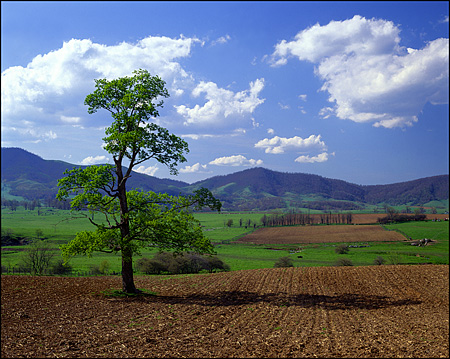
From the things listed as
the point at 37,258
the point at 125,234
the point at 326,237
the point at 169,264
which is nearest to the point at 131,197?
the point at 125,234

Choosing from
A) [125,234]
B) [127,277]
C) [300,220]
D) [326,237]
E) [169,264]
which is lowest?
[326,237]

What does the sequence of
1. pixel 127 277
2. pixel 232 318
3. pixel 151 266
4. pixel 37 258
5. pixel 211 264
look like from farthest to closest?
pixel 37 258 < pixel 211 264 < pixel 151 266 < pixel 127 277 < pixel 232 318

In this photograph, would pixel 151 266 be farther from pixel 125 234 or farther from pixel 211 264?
pixel 125 234

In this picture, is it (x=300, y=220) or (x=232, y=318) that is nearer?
(x=232, y=318)

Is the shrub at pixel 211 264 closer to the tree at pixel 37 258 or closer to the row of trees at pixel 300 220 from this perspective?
the tree at pixel 37 258

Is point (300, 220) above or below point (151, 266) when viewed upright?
below

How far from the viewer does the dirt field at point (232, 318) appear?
9.88 meters

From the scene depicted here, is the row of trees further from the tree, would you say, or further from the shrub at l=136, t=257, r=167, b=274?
the tree

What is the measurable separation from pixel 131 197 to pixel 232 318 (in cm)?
1090

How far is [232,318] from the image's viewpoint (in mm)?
14320

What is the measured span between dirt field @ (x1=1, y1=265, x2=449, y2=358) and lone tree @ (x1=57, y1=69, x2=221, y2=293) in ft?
10.4

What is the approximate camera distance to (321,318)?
47.7 ft

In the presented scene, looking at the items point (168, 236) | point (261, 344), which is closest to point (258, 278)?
point (168, 236)

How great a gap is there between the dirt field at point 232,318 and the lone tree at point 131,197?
3174mm
